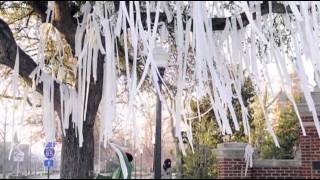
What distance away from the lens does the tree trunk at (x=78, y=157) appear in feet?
19.1

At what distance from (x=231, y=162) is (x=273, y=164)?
878 mm

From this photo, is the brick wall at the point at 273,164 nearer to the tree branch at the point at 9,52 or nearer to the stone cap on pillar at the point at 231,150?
the stone cap on pillar at the point at 231,150

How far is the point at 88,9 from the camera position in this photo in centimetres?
256

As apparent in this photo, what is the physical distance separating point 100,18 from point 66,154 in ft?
12.3

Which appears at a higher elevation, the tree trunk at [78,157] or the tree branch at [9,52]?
the tree branch at [9,52]

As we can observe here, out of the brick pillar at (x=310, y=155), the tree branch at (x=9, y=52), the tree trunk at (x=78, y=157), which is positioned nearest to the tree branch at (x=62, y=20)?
the tree branch at (x=9, y=52)

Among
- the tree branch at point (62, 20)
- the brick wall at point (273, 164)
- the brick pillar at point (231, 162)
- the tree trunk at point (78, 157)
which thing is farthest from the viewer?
the brick pillar at point (231, 162)

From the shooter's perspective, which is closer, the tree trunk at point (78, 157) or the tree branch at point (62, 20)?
the tree branch at point (62, 20)

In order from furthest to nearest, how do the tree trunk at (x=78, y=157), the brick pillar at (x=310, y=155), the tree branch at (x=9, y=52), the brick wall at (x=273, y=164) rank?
1. the brick wall at (x=273, y=164)
2. the brick pillar at (x=310, y=155)
3. the tree trunk at (x=78, y=157)
4. the tree branch at (x=9, y=52)

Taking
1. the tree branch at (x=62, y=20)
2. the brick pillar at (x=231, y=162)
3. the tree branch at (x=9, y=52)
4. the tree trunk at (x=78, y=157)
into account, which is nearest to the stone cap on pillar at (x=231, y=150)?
the brick pillar at (x=231, y=162)

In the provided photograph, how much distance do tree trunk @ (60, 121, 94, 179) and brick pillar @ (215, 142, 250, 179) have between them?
19.5 feet

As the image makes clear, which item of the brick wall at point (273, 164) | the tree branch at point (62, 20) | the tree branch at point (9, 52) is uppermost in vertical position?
the tree branch at point (62, 20)

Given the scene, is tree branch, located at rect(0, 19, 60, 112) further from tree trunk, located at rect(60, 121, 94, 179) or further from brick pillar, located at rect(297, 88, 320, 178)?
brick pillar, located at rect(297, 88, 320, 178)

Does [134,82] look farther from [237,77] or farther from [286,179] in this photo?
[286,179]
